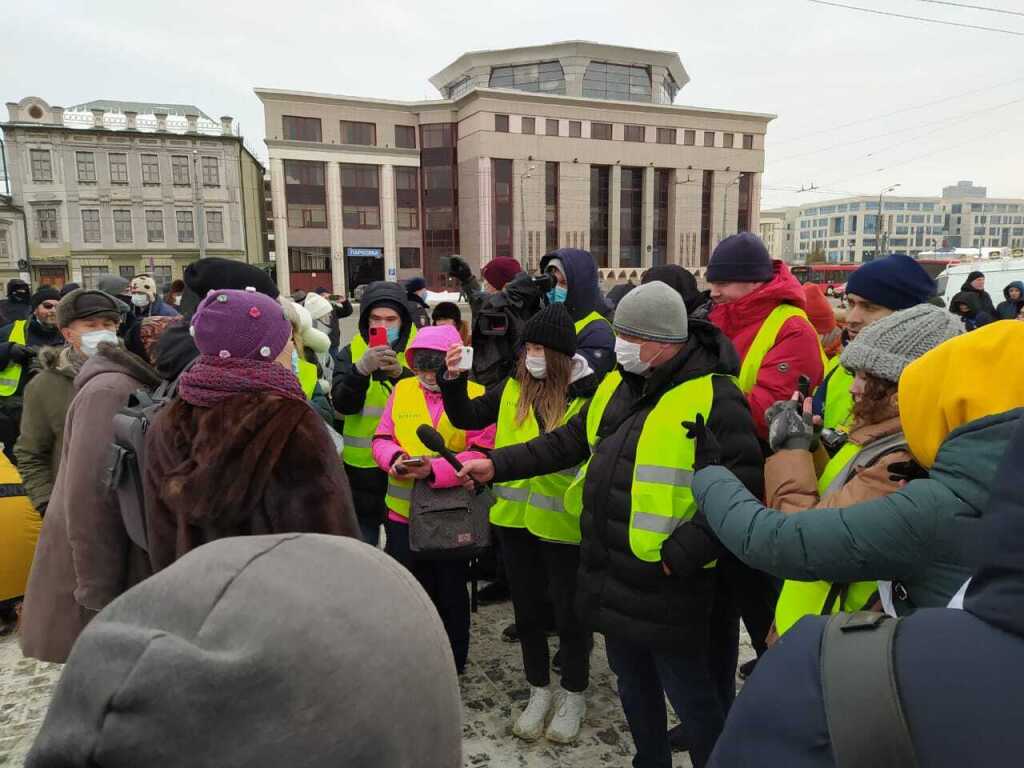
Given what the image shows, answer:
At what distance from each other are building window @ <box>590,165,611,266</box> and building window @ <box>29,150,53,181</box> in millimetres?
37138

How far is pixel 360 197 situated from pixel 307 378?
4780 centimetres

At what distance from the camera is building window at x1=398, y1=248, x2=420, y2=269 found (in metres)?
49.8

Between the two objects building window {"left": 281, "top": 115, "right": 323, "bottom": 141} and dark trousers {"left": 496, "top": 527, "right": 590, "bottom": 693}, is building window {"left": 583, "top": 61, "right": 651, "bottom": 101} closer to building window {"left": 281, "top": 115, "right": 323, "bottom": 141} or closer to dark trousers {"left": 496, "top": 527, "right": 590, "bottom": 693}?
building window {"left": 281, "top": 115, "right": 323, "bottom": 141}

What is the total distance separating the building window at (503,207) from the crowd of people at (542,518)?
45.4 m

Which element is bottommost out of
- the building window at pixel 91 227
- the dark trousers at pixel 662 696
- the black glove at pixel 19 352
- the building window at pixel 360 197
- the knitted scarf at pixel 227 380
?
the dark trousers at pixel 662 696

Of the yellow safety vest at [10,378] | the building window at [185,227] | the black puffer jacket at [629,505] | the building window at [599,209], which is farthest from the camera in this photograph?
the building window at [599,209]

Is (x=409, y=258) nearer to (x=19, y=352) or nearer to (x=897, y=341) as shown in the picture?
(x=19, y=352)

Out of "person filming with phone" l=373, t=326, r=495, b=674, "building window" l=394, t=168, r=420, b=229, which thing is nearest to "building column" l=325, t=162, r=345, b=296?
"building window" l=394, t=168, r=420, b=229

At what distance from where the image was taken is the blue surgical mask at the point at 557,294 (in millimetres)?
3835

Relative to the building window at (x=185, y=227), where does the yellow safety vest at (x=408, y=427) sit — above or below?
below

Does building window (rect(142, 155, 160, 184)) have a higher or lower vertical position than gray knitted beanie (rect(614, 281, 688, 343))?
higher

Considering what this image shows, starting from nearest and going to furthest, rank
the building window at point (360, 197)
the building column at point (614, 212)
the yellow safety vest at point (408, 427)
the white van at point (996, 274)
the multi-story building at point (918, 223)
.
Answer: the yellow safety vest at point (408, 427) < the white van at point (996, 274) < the building window at point (360, 197) < the building column at point (614, 212) < the multi-story building at point (918, 223)

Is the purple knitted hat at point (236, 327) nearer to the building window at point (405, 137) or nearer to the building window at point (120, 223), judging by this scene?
the building window at point (120, 223)

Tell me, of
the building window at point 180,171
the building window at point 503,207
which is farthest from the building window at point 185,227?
the building window at point 503,207
